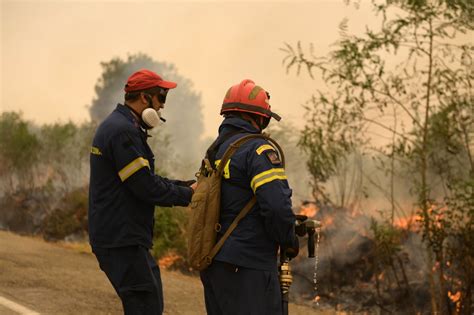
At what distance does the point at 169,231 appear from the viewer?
38.4 feet

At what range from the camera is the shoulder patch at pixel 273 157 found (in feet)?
12.4

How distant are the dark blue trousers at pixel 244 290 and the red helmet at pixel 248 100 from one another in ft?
2.81

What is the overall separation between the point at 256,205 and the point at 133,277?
1103 mm

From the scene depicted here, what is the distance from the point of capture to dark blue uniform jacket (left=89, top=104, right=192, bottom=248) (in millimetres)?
4434

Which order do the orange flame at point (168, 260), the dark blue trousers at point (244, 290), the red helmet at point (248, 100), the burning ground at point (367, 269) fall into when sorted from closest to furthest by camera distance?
the dark blue trousers at point (244, 290) → the red helmet at point (248, 100) → the burning ground at point (367, 269) → the orange flame at point (168, 260)

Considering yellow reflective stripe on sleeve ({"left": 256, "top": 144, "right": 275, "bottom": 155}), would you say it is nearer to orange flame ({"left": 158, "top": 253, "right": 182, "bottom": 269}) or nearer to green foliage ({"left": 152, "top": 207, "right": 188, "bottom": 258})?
orange flame ({"left": 158, "top": 253, "right": 182, "bottom": 269})

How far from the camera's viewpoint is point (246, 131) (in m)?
3.99

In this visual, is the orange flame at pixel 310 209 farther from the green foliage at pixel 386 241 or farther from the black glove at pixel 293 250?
the black glove at pixel 293 250

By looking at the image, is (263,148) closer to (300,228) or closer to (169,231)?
(300,228)

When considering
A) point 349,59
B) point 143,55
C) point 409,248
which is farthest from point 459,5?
point 143,55

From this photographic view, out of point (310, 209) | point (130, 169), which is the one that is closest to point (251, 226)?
point (130, 169)

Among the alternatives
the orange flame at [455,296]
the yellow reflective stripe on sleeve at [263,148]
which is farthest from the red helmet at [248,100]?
the orange flame at [455,296]

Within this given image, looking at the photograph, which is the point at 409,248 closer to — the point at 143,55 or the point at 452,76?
the point at 452,76

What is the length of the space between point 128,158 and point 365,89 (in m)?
4.96
